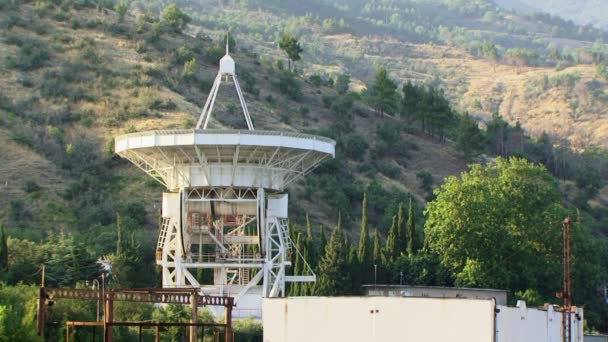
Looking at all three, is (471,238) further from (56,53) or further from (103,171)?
(56,53)

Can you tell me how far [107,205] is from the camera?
394 ft

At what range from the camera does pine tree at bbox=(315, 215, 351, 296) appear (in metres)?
100

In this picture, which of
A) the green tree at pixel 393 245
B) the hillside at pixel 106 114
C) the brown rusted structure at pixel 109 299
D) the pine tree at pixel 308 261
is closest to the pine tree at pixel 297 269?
the pine tree at pixel 308 261

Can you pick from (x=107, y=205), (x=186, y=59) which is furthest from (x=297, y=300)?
(x=186, y=59)

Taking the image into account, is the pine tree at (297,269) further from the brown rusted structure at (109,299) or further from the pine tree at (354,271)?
the brown rusted structure at (109,299)

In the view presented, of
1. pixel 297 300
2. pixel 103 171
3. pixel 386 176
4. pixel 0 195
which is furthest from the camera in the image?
pixel 386 176

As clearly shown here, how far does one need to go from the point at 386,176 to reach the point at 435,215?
1464 inches

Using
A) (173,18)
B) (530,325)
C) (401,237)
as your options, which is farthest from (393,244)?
(173,18)

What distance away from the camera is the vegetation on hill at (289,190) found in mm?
102938

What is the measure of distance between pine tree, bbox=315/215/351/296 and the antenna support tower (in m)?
11.9

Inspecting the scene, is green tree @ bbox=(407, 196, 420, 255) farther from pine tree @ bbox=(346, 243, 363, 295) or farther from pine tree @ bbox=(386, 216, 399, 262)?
pine tree @ bbox=(346, 243, 363, 295)

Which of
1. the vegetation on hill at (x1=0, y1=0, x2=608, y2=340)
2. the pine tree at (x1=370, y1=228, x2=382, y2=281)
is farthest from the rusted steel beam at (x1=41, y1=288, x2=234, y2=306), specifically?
the pine tree at (x1=370, y1=228, x2=382, y2=281)

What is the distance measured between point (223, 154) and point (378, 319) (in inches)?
900

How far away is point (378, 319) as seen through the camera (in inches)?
2480
